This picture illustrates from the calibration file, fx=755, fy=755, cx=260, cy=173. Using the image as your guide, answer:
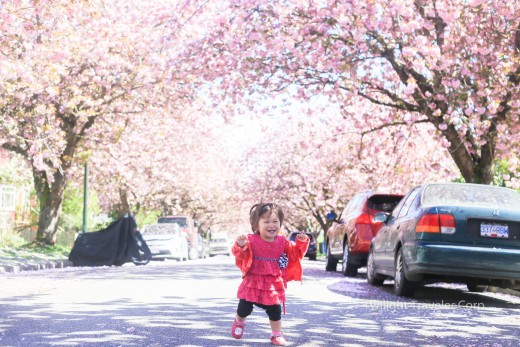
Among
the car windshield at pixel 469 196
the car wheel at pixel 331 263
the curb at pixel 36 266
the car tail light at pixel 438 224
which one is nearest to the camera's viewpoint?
the car tail light at pixel 438 224

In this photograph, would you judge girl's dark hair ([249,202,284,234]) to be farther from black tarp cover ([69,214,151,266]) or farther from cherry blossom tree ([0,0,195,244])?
black tarp cover ([69,214,151,266])

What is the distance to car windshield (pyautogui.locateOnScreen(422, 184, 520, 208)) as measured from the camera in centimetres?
1016

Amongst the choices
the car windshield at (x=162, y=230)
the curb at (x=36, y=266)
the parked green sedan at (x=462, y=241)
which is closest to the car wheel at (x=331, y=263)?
the curb at (x=36, y=266)

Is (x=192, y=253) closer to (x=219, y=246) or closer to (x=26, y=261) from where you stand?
(x=26, y=261)

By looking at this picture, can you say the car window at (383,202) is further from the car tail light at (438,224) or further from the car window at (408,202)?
the car tail light at (438,224)

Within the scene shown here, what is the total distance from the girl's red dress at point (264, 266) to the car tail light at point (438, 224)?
3.93m

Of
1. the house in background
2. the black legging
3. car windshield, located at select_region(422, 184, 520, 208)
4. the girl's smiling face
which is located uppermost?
the house in background

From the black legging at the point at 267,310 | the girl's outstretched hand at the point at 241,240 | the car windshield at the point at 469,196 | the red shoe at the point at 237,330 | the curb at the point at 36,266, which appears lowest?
the curb at the point at 36,266

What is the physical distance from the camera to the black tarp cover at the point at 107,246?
73.7 ft

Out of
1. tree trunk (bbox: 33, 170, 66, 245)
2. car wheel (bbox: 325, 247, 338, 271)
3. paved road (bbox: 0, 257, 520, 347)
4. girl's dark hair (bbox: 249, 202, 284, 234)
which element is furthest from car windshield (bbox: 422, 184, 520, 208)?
tree trunk (bbox: 33, 170, 66, 245)

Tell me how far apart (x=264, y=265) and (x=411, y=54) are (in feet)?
31.9

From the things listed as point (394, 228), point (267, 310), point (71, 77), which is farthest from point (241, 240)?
point (71, 77)

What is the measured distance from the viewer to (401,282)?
10578mm

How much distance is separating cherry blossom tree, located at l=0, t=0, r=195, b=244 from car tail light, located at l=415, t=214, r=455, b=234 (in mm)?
8438
